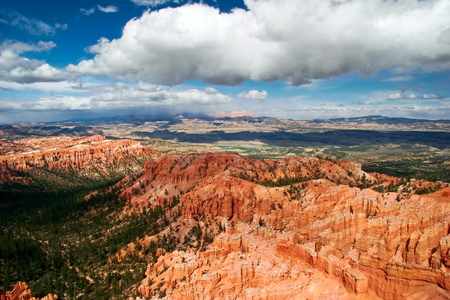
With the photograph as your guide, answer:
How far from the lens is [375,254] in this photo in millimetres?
45062

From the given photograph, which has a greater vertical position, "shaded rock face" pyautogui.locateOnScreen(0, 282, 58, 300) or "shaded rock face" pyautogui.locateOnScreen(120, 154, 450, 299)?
"shaded rock face" pyautogui.locateOnScreen(120, 154, 450, 299)

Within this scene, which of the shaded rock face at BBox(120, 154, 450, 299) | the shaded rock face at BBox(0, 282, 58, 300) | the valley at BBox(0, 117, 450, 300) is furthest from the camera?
the shaded rock face at BBox(0, 282, 58, 300)

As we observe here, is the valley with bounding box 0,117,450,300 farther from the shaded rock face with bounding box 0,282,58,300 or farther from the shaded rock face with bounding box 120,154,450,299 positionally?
the shaded rock face with bounding box 0,282,58,300

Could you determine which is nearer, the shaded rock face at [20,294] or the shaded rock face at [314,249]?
the shaded rock face at [314,249]

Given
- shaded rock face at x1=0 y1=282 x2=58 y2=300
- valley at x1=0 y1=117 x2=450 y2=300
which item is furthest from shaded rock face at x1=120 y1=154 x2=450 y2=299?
shaded rock face at x1=0 y1=282 x2=58 y2=300

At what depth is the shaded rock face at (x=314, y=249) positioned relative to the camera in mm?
42469

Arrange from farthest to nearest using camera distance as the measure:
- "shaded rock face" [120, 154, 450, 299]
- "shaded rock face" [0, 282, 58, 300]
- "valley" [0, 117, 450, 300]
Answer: "shaded rock face" [0, 282, 58, 300] < "valley" [0, 117, 450, 300] < "shaded rock face" [120, 154, 450, 299]

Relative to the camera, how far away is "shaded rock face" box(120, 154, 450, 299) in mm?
42469

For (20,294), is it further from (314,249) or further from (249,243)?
(314,249)

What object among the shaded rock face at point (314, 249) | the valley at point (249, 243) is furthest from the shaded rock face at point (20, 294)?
the shaded rock face at point (314, 249)

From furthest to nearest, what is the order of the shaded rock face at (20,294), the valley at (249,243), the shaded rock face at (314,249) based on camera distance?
the shaded rock face at (20,294) < the valley at (249,243) < the shaded rock face at (314,249)

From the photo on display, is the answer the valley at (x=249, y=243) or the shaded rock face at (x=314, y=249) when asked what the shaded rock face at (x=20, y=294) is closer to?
the valley at (x=249, y=243)

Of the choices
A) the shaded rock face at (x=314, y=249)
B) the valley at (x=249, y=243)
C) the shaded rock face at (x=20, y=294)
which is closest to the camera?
the shaded rock face at (x=314, y=249)

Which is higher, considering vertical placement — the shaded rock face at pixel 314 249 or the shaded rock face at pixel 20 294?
the shaded rock face at pixel 314 249
